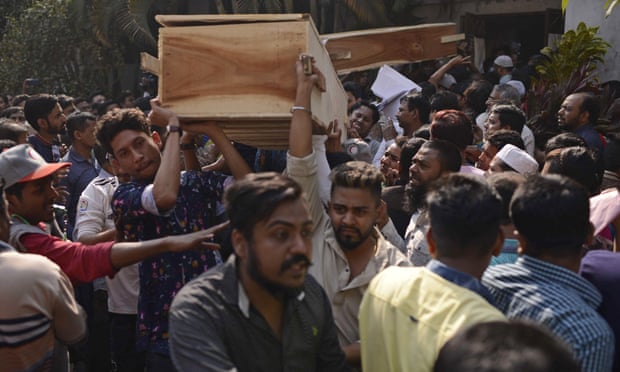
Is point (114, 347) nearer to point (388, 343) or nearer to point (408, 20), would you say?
point (388, 343)

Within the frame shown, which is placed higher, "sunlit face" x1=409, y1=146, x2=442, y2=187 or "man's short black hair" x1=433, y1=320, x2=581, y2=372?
"man's short black hair" x1=433, y1=320, x2=581, y2=372

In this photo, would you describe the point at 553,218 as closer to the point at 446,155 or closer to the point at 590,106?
the point at 446,155

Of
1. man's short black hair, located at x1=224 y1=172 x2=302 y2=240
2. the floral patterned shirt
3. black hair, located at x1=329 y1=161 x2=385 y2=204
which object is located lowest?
the floral patterned shirt

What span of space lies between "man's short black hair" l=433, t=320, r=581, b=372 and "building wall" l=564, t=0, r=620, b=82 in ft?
21.8

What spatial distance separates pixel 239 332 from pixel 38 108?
15.9 feet

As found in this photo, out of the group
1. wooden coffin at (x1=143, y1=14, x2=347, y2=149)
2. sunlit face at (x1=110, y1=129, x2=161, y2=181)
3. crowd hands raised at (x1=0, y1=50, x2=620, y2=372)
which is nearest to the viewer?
crowd hands raised at (x1=0, y1=50, x2=620, y2=372)

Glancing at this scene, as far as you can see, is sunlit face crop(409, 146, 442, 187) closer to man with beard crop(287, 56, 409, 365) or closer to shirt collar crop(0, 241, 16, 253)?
man with beard crop(287, 56, 409, 365)

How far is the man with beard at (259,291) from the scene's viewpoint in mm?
2100

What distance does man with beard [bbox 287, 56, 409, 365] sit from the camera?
2.93m

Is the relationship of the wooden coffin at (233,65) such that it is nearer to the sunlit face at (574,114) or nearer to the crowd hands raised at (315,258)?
the crowd hands raised at (315,258)

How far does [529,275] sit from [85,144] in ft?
14.2

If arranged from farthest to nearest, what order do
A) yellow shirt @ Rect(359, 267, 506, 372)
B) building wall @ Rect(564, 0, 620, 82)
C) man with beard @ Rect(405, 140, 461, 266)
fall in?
building wall @ Rect(564, 0, 620, 82), man with beard @ Rect(405, 140, 461, 266), yellow shirt @ Rect(359, 267, 506, 372)

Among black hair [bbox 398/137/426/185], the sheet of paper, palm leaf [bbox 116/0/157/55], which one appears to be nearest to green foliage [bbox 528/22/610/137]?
the sheet of paper

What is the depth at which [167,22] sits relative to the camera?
3.16 metres
